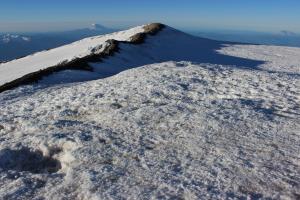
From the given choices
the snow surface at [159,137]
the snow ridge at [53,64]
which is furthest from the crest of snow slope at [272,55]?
the snow surface at [159,137]

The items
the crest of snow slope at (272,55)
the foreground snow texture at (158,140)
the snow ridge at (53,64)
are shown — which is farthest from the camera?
the crest of snow slope at (272,55)

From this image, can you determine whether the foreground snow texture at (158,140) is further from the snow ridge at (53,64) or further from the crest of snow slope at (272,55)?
the crest of snow slope at (272,55)

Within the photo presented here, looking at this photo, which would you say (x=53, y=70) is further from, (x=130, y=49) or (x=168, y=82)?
(x=130, y=49)

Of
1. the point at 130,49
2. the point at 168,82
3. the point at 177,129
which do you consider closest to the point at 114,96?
the point at 168,82

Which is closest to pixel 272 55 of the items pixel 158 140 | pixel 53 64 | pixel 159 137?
pixel 53 64

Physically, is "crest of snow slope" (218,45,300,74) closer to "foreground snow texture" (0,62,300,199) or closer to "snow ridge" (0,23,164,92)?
"snow ridge" (0,23,164,92)
